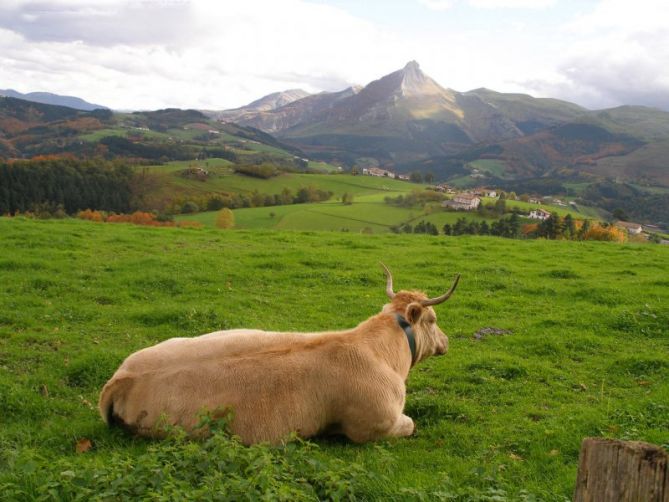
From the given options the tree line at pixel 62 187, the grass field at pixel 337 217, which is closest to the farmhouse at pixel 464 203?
the grass field at pixel 337 217

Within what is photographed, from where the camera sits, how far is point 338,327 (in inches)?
479

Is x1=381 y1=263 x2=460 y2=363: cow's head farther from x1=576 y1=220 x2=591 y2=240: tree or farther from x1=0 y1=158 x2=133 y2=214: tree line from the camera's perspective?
x1=0 y1=158 x2=133 y2=214: tree line

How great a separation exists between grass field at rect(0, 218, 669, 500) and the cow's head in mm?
777

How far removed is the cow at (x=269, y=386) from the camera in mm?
6422

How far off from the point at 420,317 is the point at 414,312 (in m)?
0.19

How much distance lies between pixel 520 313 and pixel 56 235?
615 inches

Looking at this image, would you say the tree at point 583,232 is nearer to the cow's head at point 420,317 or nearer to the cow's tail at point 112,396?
the cow's head at point 420,317

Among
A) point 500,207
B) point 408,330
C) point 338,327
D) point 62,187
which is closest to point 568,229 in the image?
point 338,327

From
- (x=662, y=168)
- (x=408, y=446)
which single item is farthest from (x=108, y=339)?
(x=662, y=168)

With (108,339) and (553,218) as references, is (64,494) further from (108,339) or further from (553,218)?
(553,218)

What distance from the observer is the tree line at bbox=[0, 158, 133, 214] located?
79.1 m

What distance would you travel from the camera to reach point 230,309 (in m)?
13.0

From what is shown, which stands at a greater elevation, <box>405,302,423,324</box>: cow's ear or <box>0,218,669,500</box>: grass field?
<box>405,302,423,324</box>: cow's ear

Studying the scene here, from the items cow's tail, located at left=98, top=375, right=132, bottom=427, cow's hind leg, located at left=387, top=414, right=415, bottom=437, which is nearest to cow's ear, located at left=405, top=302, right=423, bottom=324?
cow's hind leg, located at left=387, top=414, right=415, bottom=437
